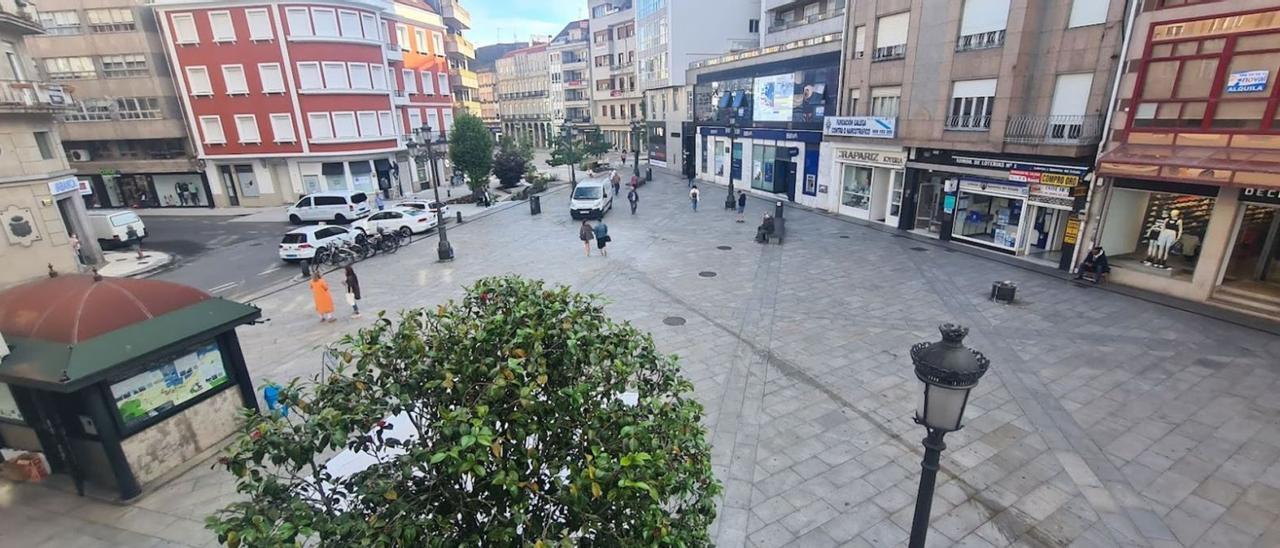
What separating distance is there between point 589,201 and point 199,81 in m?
25.5

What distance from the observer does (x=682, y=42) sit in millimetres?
49219

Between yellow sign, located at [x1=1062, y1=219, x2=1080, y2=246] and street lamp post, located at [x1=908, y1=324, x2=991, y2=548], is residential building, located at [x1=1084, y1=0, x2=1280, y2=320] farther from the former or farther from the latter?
street lamp post, located at [x1=908, y1=324, x2=991, y2=548]

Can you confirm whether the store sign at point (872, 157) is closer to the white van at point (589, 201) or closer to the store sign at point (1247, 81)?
the store sign at point (1247, 81)

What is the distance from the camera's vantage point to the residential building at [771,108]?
28.5 metres

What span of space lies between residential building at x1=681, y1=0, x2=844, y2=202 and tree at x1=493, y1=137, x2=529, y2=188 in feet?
44.1

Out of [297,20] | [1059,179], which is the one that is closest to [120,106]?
[297,20]

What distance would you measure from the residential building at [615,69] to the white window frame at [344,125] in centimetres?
3728

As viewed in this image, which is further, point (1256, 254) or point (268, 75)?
point (268, 75)

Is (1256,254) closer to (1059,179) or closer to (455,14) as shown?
(1059,179)

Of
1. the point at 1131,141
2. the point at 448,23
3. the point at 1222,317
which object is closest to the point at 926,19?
the point at 1131,141

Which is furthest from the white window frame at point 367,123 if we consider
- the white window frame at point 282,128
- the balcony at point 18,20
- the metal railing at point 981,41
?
the metal railing at point 981,41

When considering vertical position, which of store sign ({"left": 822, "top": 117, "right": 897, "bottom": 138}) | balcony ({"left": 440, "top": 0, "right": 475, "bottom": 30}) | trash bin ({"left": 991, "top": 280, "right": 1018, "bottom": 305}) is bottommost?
trash bin ({"left": 991, "top": 280, "right": 1018, "bottom": 305})

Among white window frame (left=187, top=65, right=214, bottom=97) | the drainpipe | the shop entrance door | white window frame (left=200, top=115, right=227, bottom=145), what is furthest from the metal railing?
white window frame (left=200, top=115, right=227, bottom=145)

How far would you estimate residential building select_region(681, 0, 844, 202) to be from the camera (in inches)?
1121
